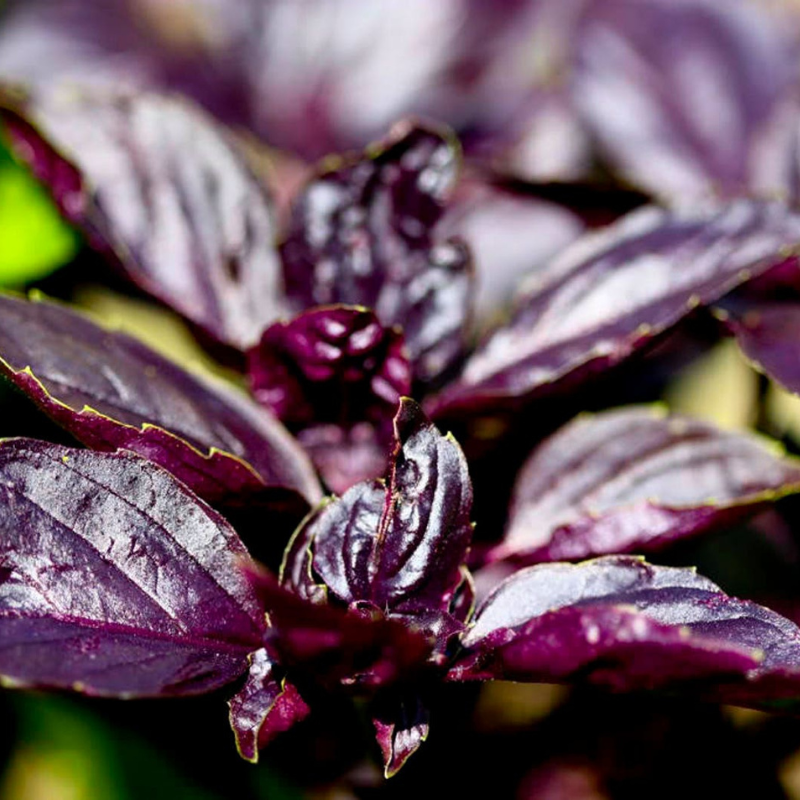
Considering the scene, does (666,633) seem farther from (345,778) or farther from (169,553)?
(345,778)

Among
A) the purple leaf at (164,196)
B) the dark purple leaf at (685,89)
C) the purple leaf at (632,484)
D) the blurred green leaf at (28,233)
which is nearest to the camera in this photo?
the purple leaf at (632,484)

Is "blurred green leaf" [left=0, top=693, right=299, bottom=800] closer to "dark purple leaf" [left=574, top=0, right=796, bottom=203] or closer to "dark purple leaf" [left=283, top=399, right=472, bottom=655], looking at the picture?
"dark purple leaf" [left=283, top=399, right=472, bottom=655]

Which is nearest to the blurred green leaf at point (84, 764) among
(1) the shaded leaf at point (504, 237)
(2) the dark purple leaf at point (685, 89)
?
(1) the shaded leaf at point (504, 237)

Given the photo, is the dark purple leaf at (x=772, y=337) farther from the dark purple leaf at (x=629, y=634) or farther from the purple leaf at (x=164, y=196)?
the purple leaf at (x=164, y=196)

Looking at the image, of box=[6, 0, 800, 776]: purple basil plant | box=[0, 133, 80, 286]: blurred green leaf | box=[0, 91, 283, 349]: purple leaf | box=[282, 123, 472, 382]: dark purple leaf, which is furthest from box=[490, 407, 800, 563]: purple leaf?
box=[0, 133, 80, 286]: blurred green leaf

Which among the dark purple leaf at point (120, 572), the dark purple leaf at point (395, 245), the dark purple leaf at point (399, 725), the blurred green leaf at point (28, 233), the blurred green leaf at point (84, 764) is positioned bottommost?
the blurred green leaf at point (84, 764)

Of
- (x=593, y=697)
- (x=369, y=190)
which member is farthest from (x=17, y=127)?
(x=593, y=697)

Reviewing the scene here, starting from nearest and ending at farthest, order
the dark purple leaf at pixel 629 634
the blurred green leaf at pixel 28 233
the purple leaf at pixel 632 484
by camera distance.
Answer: the dark purple leaf at pixel 629 634
the purple leaf at pixel 632 484
the blurred green leaf at pixel 28 233
